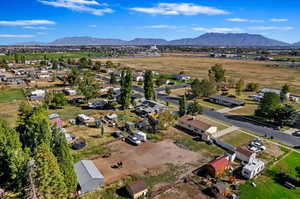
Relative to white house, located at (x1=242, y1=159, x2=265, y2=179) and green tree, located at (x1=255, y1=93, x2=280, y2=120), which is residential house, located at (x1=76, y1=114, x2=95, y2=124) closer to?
white house, located at (x1=242, y1=159, x2=265, y2=179)

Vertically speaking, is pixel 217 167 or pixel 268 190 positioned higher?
pixel 217 167

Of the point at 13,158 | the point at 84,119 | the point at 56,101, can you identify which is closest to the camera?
the point at 13,158

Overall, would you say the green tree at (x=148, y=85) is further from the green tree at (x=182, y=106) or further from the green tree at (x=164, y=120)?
the green tree at (x=164, y=120)

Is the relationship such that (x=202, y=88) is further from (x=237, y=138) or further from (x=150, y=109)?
(x=237, y=138)

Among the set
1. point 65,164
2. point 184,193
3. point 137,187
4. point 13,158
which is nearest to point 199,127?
point 184,193

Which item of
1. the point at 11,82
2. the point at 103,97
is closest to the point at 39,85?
the point at 11,82

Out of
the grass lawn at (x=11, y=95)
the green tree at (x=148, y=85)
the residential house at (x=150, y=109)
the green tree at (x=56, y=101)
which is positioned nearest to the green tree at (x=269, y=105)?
the residential house at (x=150, y=109)
